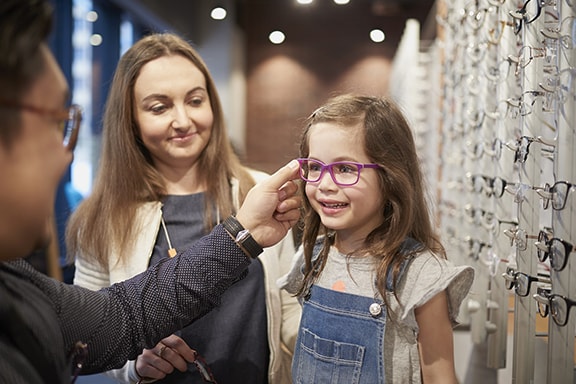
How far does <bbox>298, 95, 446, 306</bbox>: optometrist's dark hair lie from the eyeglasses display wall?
21cm

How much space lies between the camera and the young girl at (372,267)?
123cm

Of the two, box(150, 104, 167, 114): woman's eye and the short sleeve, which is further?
box(150, 104, 167, 114): woman's eye

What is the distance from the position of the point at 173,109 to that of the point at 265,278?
456 millimetres

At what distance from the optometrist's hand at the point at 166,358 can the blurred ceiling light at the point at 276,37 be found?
2.64 feet

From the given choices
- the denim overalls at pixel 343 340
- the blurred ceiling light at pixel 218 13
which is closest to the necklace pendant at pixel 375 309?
the denim overalls at pixel 343 340

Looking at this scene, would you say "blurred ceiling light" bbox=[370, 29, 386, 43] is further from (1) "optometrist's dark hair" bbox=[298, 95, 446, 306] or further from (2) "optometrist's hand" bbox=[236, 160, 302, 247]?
(2) "optometrist's hand" bbox=[236, 160, 302, 247]

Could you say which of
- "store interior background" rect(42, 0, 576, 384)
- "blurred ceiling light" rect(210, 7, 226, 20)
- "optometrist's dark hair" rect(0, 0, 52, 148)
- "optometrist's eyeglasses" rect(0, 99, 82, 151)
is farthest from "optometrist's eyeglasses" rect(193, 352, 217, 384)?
"blurred ceiling light" rect(210, 7, 226, 20)

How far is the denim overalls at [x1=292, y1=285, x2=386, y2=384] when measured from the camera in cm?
125

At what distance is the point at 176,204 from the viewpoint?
162 centimetres

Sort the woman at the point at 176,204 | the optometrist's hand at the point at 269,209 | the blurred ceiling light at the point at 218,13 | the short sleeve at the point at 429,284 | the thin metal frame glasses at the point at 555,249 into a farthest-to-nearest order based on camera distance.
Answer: the blurred ceiling light at the point at 218,13, the woman at the point at 176,204, the optometrist's hand at the point at 269,209, the short sleeve at the point at 429,284, the thin metal frame glasses at the point at 555,249

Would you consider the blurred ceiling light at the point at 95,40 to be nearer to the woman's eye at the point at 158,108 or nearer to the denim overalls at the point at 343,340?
the woman's eye at the point at 158,108

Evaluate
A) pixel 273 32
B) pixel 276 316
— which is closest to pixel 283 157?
pixel 273 32

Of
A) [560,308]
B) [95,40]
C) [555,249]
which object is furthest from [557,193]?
[95,40]

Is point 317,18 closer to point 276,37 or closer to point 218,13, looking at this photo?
point 276,37
